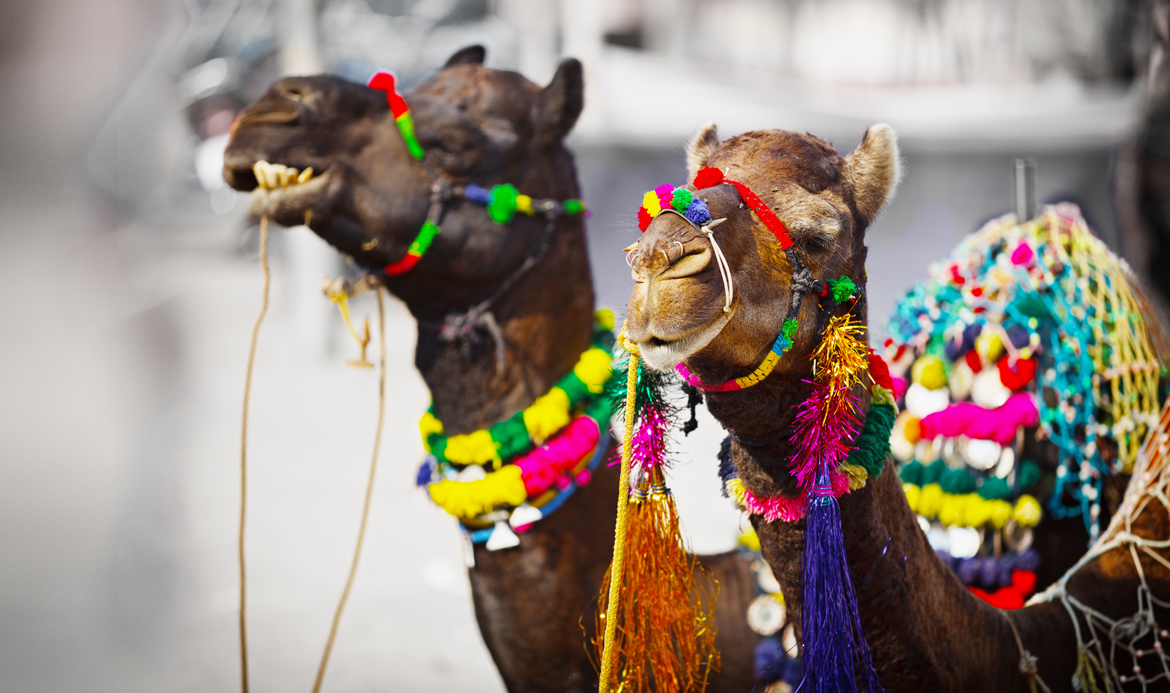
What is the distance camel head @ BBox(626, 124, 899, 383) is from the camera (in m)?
1.15

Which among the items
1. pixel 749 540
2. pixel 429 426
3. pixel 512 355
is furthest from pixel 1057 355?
pixel 429 426

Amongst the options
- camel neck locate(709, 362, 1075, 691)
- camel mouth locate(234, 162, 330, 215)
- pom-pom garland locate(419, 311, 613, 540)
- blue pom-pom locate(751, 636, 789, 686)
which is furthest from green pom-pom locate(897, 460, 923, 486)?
camel mouth locate(234, 162, 330, 215)

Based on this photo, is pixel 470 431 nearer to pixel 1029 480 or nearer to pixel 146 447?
pixel 1029 480

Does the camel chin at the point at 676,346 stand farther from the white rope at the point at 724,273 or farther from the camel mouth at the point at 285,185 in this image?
the camel mouth at the point at 285,185

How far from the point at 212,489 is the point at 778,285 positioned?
16.7ft

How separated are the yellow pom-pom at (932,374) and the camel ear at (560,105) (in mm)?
1103

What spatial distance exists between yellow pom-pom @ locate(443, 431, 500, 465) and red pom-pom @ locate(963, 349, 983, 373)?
1.21m

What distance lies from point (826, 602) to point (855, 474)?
20 cm

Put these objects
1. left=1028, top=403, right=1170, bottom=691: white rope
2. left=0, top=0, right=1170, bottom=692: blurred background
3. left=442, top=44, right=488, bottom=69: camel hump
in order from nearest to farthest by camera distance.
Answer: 1. left=1028, top=403, right=1170, bottom=691: white rope
2. left=442, top=44, right=488, bottom=69: camel hump
3. left=0, top=0, right=1170, bottom=692: blurred background

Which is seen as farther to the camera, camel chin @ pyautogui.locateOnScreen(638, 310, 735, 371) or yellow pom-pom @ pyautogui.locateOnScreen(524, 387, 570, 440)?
yellow pom-pom @ pyautogui.locateOnScreen(524, 387, 570, 440)

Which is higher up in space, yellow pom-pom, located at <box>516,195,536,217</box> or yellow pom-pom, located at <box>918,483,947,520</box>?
yellow pom-pom, located at <box>516,195,536,217</box>

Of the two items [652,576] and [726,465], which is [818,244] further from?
[652,576]

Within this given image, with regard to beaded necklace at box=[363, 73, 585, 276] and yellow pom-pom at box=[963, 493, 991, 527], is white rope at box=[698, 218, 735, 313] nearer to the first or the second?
beaded necklace at box=[363, 73, 585, 276]

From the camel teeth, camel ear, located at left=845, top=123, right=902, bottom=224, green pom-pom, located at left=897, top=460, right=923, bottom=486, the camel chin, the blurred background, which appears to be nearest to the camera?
Answer: the camel chin
